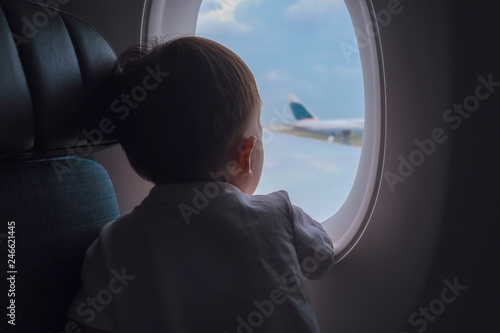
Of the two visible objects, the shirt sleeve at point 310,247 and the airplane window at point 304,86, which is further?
the airplane window at point 304,86

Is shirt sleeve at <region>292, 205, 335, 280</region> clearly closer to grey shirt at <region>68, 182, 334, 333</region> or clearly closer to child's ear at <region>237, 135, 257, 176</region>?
grey shirt at <region>68, 182, 334, 333</region>

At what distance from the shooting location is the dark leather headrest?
28.8 inches

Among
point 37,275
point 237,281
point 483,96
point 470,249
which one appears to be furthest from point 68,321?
point 483,96

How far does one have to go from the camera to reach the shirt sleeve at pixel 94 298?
83 centimetres

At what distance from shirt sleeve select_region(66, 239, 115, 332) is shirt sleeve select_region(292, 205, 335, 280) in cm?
37

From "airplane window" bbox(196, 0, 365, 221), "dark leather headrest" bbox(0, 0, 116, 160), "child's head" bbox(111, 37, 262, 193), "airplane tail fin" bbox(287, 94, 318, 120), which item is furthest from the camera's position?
"airplane tail fin" bbox(287, 94, 318, 120)

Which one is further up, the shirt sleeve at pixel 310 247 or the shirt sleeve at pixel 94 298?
the shirt sleeve at pixel 310 247

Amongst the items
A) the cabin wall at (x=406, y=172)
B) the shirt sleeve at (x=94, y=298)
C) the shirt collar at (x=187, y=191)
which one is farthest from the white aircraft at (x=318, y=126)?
the shirt sleeve at (x=94, y=298)

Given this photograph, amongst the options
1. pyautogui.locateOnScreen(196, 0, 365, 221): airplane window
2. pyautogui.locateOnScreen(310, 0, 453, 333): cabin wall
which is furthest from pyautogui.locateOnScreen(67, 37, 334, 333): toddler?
pyautogui.locateOnScreen(196, 0, 365, 221): airplane window

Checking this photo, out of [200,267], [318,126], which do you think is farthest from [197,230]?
[318,126]

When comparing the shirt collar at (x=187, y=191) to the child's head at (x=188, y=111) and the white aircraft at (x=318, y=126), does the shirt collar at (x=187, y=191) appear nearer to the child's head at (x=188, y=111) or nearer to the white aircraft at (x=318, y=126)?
the child's head at (x=188, y=111)

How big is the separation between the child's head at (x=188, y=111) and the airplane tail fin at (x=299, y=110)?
39 cm

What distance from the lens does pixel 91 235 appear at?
0.92 m

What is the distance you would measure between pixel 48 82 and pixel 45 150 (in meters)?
0.13
